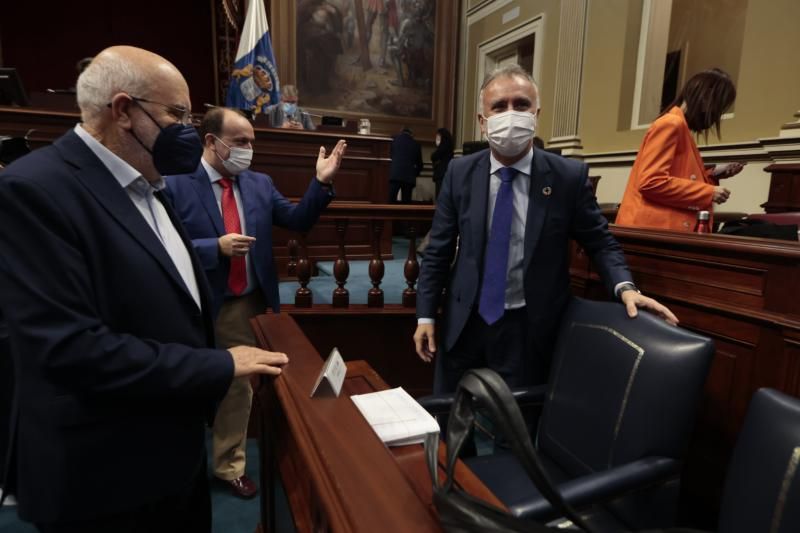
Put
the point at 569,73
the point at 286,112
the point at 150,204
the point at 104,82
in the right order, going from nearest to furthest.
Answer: the point at 104,82 < the point at 150,204 < the point at 286,112 < the point at 569,73

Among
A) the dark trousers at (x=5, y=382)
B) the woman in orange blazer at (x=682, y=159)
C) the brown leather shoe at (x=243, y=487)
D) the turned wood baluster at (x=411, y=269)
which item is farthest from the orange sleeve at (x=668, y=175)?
the dark trousers at (x=5, y=382)

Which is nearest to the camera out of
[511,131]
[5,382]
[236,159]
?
[5,382]

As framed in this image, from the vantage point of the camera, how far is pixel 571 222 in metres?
1.68

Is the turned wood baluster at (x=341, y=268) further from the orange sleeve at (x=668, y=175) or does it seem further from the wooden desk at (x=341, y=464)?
the orange sleeve at (x=668, y=175)

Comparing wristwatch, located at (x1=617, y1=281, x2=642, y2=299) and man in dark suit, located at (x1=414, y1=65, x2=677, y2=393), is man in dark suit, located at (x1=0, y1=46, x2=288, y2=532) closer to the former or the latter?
man in dark suit, located at (x1=414, y1=65, x2=677, y2=393)

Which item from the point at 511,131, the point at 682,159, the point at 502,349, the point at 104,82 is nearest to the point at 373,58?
the point at 682,159

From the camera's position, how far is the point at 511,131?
63.8 inches

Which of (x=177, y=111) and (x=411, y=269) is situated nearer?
(x=177, y=111)

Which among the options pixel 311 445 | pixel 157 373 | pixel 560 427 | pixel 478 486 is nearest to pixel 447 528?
pixel 478 486

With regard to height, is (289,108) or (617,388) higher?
(289,108)

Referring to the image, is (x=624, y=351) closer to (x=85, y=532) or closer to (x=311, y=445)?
(x=311, y=445)

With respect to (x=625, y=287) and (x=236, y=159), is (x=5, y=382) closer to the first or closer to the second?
(x=236, y=159)

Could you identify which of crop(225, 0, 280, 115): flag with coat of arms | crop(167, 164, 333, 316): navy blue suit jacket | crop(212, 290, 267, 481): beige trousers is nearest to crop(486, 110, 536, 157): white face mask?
crop(167, 164, 333, 316): navy blue suit jacket

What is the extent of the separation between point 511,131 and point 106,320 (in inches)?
49.3
